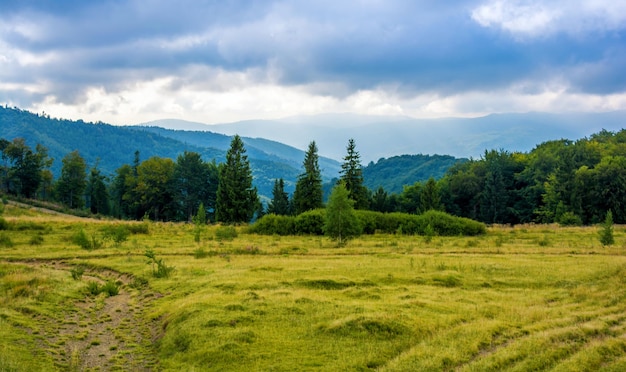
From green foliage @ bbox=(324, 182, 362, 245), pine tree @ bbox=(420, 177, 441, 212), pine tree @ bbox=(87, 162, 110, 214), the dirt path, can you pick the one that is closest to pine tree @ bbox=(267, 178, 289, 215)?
pine tree @ bbox=(420, 177, 441, 212)

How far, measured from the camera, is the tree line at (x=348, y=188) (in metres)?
71.0

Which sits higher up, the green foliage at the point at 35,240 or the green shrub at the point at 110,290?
the green foliage at the point at 35,240

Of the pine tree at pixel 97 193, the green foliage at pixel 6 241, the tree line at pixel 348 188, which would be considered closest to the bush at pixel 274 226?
the tree line at pixel 348 188

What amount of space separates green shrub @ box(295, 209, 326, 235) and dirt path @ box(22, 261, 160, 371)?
33.2 meters

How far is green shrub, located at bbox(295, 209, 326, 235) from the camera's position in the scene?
52.8 m

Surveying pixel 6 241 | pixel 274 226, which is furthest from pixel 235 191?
pixel 6 241

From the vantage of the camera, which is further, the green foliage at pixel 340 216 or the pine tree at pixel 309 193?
the pine tree at pixel 309 193

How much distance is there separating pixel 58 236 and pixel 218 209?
101ft

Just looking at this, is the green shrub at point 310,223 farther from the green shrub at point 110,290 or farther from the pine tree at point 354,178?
the green shrub at point 110,290

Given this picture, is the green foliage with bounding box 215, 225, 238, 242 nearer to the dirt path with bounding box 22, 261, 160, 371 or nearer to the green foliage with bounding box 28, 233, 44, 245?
the green foliage with bounding box 28, 233, 44, 245

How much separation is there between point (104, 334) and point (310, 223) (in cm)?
3879

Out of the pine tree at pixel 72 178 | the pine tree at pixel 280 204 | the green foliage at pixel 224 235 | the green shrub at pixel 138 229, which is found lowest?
the green foliage at pixel 224 235

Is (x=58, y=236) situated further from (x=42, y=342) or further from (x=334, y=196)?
(x=42, y=342)

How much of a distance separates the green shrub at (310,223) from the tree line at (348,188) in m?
16.4
